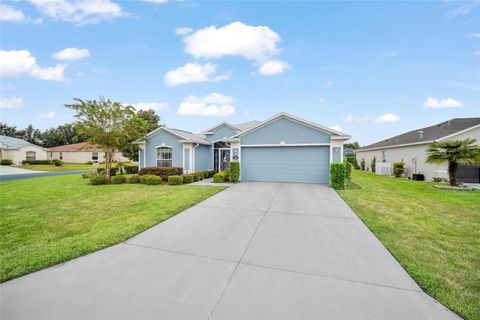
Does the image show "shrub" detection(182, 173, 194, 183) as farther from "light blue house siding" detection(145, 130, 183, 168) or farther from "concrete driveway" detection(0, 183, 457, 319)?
"concrete driveway" detection(0, 183, 457, 319)

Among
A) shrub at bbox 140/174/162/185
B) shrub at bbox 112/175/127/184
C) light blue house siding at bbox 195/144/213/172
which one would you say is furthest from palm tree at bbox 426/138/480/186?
shrub at bbox 112/175/127/184

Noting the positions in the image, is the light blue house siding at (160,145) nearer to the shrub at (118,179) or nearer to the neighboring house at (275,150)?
the neighboring house at (275,150)

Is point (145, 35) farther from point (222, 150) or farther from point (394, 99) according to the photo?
point (394, 99)

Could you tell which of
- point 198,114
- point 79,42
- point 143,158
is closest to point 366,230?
point 143,158

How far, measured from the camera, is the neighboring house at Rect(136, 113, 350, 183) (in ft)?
40.5

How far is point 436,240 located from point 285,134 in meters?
9.19

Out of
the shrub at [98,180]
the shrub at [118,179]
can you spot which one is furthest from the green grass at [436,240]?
the shrub at [98,180]

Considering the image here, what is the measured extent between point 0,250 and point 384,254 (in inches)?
288

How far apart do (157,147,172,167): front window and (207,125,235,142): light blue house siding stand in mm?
3916

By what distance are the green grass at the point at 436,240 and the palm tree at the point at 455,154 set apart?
4.23 meters

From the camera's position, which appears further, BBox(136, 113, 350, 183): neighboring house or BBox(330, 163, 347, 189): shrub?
BBox(136, 113, 350, 183): neighboring house

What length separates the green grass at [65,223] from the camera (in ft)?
12.1

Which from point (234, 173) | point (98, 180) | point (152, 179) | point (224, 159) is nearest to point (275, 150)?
point (234, 173)

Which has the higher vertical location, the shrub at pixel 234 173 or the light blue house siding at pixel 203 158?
the light blue house siding at pixel 203 158
